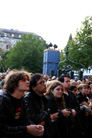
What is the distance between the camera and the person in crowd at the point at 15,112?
2.80 m

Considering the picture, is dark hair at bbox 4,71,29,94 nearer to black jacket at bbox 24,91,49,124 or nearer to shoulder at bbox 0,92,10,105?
shoulder at bbox 0,92,10,105

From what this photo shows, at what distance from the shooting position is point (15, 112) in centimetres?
290

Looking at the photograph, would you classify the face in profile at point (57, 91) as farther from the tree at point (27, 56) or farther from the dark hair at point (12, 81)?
the tree at point (27, 56)

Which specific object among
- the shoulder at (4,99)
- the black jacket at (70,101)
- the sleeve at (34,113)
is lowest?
the black jacket at (70,101)

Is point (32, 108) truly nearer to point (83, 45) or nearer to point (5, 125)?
point (5, 125)

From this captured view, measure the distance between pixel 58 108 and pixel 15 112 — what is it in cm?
175

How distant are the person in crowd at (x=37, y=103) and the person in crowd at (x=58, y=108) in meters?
0.65

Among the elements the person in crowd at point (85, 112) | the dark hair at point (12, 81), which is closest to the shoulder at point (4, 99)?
the dark hair at point (12, 81)

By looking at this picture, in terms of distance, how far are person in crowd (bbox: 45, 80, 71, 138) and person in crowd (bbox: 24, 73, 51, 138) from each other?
650mm

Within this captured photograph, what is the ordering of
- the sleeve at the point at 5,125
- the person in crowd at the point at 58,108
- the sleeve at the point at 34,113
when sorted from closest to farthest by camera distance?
1. the sleeve at the point at 5,125
2. the sleeve at the point at 34,113
3. the person in crowd at the point at 58,108

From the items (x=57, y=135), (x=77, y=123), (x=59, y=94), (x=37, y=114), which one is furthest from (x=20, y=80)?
(x=77, y=123)

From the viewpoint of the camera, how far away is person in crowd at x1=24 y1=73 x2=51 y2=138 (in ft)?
11.5

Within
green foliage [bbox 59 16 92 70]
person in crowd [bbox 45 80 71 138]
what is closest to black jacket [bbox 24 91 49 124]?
person in crowd [bbox 45 80 71 138]

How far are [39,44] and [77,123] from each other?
55017 mm
